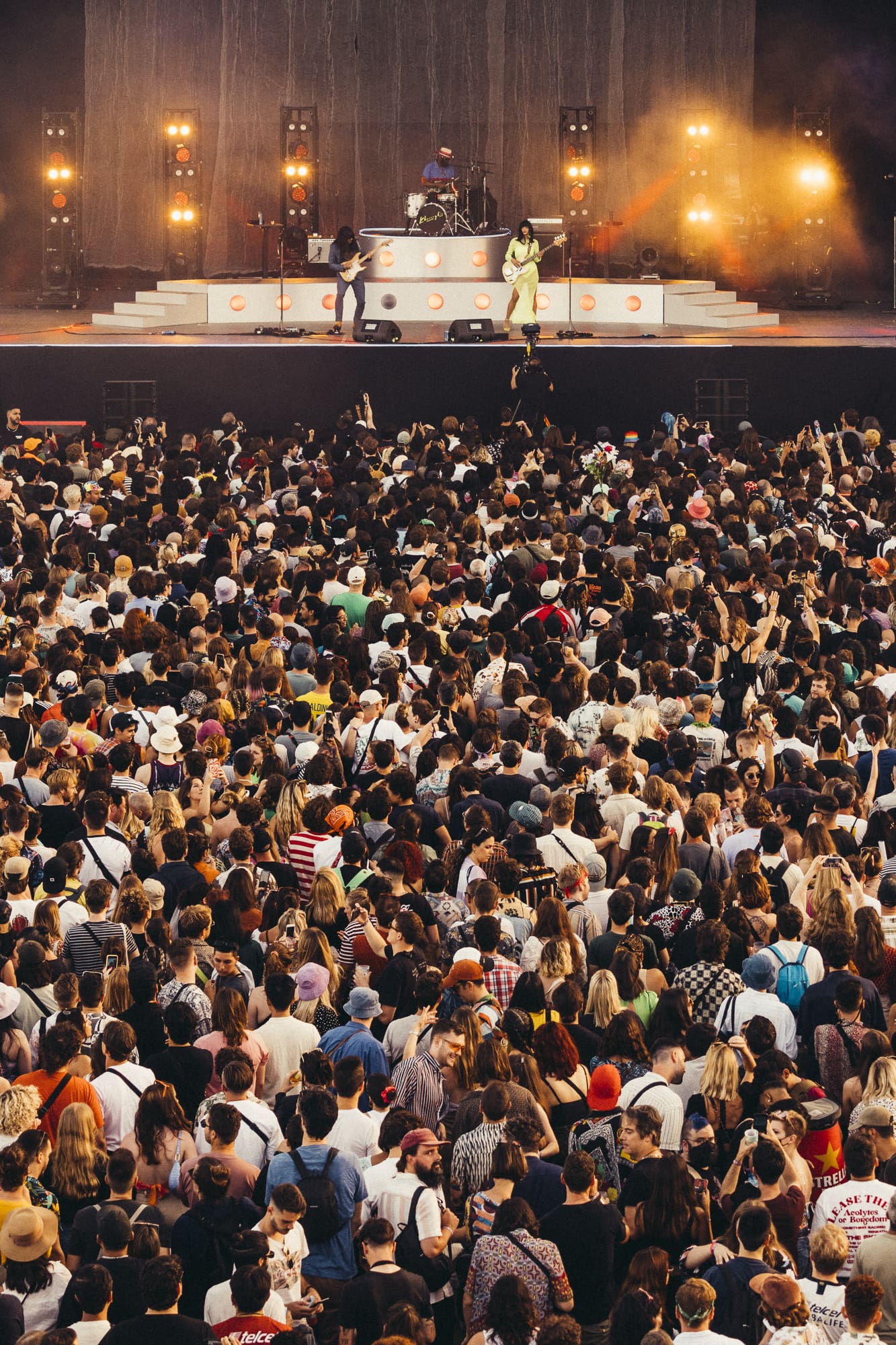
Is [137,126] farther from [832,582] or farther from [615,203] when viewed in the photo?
[832,582]

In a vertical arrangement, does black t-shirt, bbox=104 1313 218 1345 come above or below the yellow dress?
below

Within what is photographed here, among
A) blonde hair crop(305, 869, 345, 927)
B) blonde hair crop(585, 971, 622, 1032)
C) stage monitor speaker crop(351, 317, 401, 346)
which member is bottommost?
blonde hair crop(585, 971, 622, 1032)

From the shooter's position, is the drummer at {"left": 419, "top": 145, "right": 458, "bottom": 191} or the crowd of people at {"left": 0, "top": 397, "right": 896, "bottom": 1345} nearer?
the crowd of people at {"left": 0, "top": 397, "right": 896, "bottom": 1345}

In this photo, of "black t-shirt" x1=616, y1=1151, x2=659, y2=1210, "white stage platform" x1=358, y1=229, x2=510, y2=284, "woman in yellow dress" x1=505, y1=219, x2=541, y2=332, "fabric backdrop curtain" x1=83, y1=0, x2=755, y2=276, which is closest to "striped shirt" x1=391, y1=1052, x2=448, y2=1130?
"black t-shirt" x1=616, y1=1151, x2=659, y2=1210

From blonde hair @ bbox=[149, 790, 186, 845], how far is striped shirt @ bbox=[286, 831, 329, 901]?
445 millimetres

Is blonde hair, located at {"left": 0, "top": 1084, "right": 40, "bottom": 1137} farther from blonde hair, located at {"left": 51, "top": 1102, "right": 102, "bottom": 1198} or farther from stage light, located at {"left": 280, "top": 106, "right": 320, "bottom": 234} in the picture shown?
stage light, located at {"left": 280, "top": 106, "right": 320, "bottom": 234}

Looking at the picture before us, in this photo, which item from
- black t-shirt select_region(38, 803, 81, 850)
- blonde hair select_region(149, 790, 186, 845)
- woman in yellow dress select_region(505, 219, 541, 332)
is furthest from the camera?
woman in yellow dress select_region(505, 219, 541, 332)

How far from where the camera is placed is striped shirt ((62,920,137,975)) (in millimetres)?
5656

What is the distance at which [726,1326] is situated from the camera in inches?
160

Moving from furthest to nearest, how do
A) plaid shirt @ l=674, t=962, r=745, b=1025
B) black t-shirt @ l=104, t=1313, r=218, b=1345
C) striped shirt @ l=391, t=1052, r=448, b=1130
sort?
1. plaid shirt @ l=674, t=962, r=745, b=1025
2. striped shirt @ l=391, t=1052, r=448, b=1130
3. black t-shirt @ l=104, t=1313, r=218, b=1345

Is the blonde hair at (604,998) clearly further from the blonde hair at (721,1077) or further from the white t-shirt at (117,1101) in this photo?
the white t-shirt at (117,1101)

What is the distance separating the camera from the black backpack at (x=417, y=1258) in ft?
14.4

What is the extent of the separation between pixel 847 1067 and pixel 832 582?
210 inches

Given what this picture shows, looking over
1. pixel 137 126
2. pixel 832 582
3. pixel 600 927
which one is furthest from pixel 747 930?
pixel 137 126
